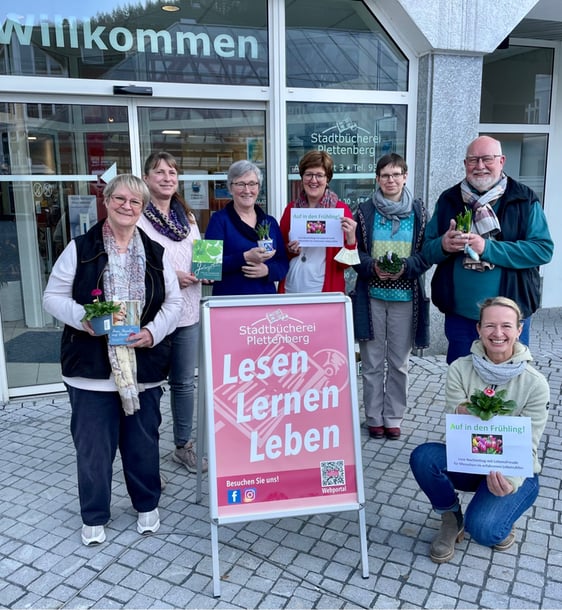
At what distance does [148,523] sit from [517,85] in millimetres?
7293

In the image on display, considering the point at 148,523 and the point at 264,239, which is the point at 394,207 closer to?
the point at 264,239

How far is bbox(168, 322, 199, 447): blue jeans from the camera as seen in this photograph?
3617 mm

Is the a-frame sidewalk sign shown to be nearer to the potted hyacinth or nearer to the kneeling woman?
the kneeling woman

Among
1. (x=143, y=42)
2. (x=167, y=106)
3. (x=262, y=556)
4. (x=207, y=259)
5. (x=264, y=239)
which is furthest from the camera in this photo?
(x=167, y=106)

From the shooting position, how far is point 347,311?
2871mm

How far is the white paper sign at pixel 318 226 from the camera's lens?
12.5ft

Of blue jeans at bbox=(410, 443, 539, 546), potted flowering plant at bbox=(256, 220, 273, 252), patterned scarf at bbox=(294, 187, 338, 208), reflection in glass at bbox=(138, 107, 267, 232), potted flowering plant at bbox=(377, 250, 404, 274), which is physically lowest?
blue jeans at bbox=(410, 443, 539, 546)

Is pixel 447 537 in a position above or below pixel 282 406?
below

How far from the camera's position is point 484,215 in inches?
132

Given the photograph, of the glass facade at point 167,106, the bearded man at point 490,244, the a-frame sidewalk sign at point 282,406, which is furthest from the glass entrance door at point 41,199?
the bearded man at point 490,244

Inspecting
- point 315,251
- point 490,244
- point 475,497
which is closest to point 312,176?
point 315,251

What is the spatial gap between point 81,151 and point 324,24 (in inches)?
106

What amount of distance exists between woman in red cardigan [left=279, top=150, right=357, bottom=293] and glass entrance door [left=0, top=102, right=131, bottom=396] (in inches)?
80.5

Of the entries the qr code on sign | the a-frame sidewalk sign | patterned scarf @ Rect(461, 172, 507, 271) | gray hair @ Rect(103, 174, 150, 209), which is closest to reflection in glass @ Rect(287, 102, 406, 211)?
patterned scarf @ Rect(461, 172, 507, 271)
